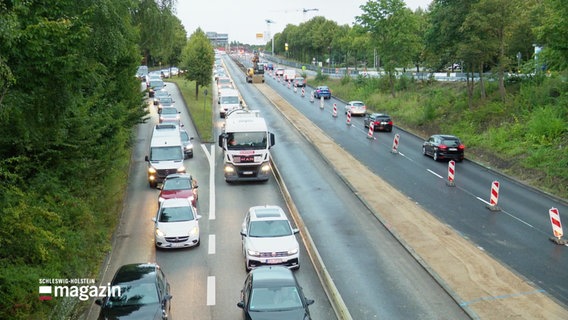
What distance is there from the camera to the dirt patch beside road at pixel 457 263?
15.0 metres

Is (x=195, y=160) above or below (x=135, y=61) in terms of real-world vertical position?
below

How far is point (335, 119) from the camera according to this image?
52.5 metres

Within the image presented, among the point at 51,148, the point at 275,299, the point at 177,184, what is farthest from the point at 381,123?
the point at 275,299

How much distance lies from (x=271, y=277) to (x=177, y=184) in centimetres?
1225

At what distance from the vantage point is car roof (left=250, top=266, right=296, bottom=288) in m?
13.7

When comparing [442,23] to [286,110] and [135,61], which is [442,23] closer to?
[286,110]

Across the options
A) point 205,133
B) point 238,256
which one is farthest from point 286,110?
point 238,256

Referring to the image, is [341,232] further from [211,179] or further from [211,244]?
[211,179]

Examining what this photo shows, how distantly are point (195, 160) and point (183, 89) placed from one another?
3591 cm

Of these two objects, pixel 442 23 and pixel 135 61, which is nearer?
pixel 135 61

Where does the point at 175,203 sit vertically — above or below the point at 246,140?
below

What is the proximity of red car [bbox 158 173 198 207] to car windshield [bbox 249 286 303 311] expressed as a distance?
11069mm

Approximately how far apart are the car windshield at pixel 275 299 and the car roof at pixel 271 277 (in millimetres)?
185

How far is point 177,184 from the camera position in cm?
2519
